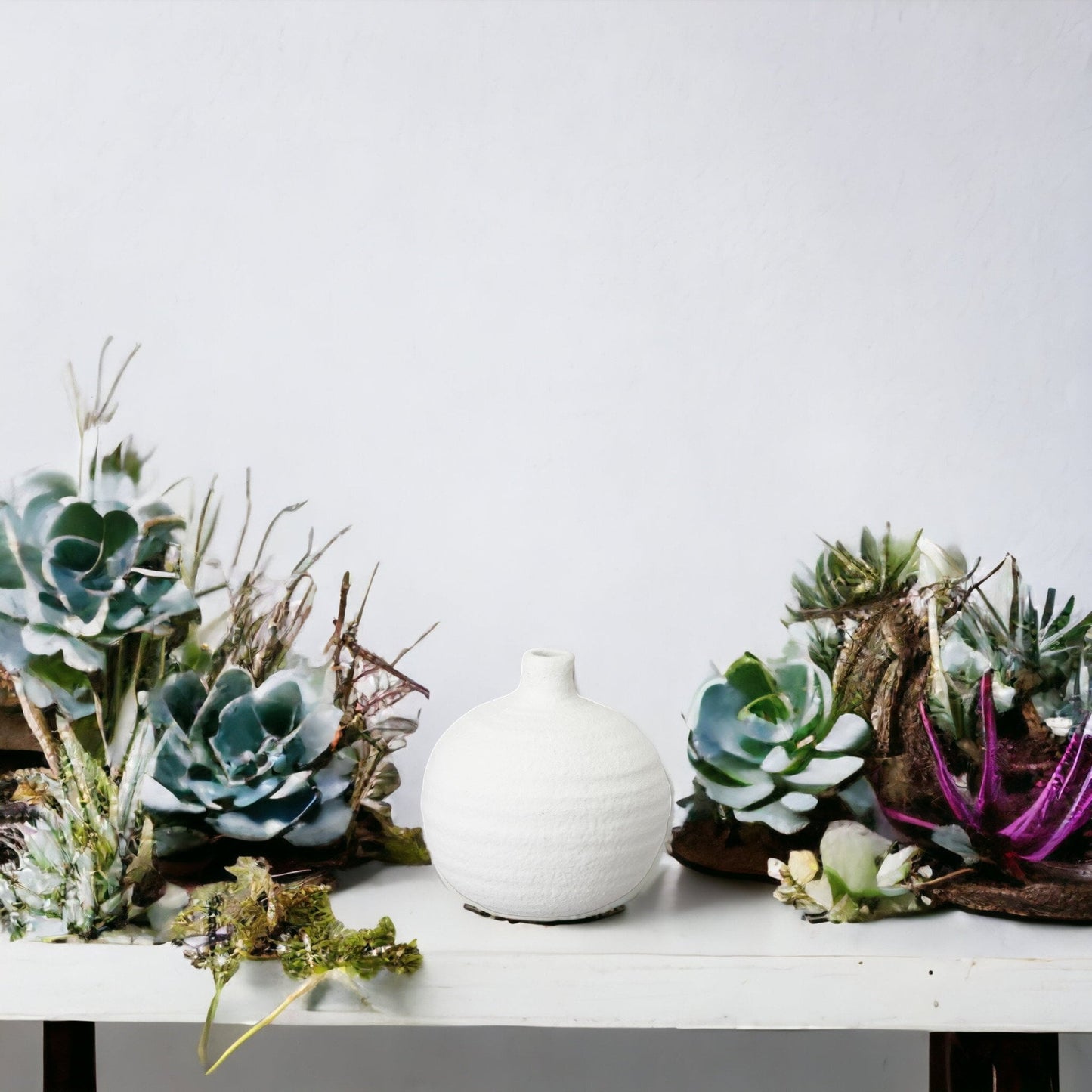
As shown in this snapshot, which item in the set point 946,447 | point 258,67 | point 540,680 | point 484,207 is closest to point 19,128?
point 258,67

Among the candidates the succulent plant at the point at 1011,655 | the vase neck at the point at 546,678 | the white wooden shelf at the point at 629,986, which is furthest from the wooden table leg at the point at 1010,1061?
the vase neck at the point at 546,678

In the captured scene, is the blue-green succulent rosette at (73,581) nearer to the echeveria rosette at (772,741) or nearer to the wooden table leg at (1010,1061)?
the echeveria rosette at (772,741)

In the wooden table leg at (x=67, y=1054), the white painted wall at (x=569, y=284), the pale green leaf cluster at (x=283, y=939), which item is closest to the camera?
the pale green leaf cluster at (x=283, y=939)

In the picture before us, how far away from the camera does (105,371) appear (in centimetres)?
95

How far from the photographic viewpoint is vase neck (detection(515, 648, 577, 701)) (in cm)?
62

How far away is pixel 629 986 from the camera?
575 millimetres

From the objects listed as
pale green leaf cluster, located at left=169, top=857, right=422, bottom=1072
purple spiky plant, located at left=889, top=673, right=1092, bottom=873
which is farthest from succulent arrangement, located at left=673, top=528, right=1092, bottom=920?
pale green leaf cluster, located at left=169, top=857, right=422, bottom=1072

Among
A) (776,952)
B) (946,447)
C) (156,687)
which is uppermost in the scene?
(946,447)

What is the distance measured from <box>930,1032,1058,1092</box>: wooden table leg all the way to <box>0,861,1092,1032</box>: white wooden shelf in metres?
0.08

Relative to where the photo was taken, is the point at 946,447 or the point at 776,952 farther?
the point at 946,447

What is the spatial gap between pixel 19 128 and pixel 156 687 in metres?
0.57

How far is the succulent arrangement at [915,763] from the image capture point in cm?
61

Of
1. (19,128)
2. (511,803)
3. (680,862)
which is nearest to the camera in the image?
(511,803)

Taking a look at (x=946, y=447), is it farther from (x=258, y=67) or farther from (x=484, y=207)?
(x=258, y=67)
